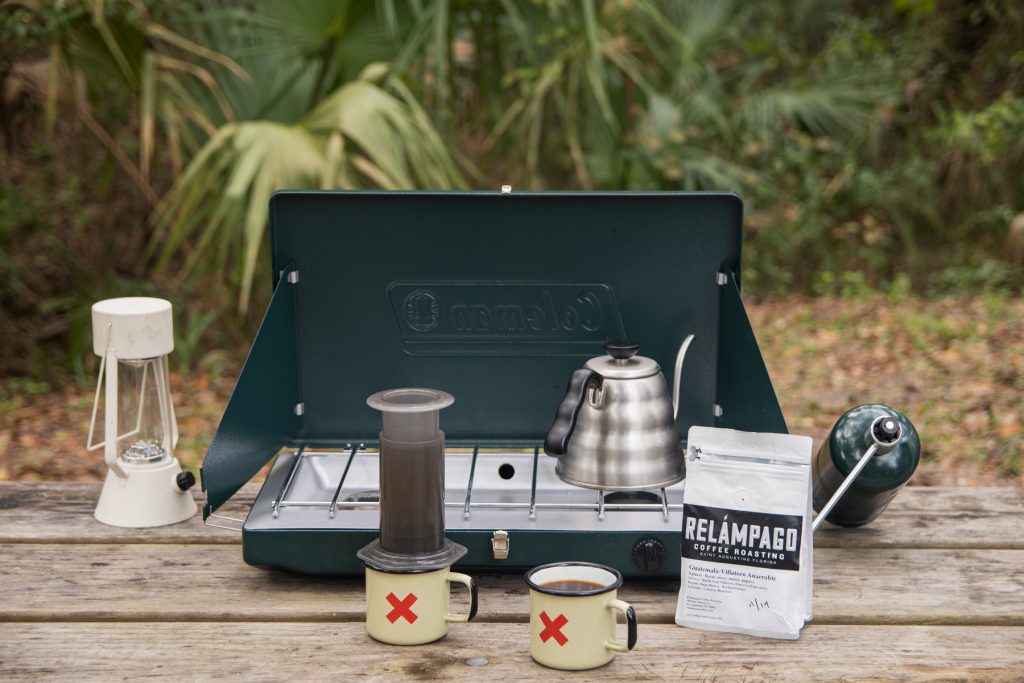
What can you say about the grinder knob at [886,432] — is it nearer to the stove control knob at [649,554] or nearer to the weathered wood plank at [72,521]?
the stove control knob at [649,554]

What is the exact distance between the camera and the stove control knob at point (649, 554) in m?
1.39

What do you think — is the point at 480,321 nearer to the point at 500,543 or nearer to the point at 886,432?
the point at 500,543

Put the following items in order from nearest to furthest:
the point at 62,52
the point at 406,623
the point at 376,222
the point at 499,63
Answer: the point at 406,623, the point at 376,222, the point at 62,52, the point at 499,63

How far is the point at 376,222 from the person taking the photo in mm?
1692

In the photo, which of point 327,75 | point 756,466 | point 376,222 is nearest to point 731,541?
point 756,466

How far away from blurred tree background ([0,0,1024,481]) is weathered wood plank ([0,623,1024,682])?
5.89 ft

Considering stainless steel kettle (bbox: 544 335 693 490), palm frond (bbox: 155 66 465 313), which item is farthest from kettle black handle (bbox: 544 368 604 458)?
palm frond (bbox: 155 66 465 313)

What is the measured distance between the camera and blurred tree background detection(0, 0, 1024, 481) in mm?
3471

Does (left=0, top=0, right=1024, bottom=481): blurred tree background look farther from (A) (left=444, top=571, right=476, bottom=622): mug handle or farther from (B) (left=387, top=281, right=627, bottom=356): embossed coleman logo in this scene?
(A) (left=444, top=571, right=476, bottom=622): mug handle

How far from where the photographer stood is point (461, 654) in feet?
4.10

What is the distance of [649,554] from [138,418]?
85 centimetres

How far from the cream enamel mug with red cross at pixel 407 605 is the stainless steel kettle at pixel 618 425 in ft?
0.86

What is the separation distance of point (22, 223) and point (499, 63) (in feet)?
8.09

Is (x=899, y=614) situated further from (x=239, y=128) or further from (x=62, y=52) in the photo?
(x=62, y=52)
